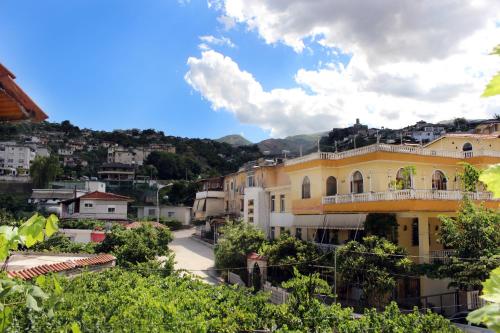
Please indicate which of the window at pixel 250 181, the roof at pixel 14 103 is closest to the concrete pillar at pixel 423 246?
the window at pixel 250 181

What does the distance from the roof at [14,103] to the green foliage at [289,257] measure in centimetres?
2171

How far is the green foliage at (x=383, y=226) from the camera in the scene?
2509 cm

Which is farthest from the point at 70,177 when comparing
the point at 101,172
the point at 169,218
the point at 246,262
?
the point at 246,262

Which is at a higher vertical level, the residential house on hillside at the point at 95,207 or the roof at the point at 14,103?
the roof at the point at 14,103

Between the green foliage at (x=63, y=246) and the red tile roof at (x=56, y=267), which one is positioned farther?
the green foliage at (x=63, y=246)

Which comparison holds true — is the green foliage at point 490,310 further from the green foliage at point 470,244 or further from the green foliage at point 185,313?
the green foliage at point 470,244

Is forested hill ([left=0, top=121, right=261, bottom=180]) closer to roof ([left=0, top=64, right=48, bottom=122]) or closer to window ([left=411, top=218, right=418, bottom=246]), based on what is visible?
window ([left=411, top=218, right=418, bottom=246])

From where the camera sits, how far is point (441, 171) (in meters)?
29.4

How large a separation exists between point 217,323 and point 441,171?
23767 mm

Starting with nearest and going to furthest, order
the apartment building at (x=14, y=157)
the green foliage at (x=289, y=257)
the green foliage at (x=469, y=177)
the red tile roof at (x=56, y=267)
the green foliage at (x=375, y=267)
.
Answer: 1. the red tile roof at (x=56, y=267)
2. the green foliage at (x=375, y=267)
3. the green foliage at (x=289, y=257)
4. the green foliage at (x=469, y=177)
5. the apartment building at (x=14, y=157)

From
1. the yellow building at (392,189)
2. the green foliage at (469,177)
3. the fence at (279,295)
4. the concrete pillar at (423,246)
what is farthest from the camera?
the green foliage at (469,177)

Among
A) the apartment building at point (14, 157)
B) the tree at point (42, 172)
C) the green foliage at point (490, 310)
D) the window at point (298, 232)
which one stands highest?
the apartment building at point (14, 157)

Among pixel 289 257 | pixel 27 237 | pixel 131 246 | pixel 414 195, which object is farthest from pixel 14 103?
pixel 289 257

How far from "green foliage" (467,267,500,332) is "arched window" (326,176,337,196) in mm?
30294
